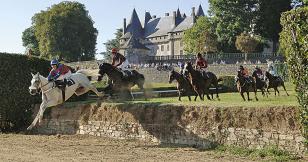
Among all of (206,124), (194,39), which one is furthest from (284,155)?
(194,39)

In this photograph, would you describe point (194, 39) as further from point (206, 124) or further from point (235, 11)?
point (206, 124)

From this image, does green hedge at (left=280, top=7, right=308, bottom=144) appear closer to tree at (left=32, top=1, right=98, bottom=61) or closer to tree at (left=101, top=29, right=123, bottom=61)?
tree at (left=32, top=1, right=98, bottom=61)

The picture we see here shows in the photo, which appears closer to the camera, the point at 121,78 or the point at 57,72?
the point at 57,72

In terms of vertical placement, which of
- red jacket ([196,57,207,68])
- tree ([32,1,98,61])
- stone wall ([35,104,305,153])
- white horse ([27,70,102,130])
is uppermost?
tree ([32,1,98,61])

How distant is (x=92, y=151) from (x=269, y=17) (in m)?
65.4

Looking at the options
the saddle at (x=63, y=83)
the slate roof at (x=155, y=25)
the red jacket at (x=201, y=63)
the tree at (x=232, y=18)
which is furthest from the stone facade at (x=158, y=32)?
the saddle at (x=63, y=83)

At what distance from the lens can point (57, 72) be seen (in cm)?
2195

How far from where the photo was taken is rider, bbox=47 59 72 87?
855 inches

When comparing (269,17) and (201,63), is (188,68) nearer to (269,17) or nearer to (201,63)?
(201,63)

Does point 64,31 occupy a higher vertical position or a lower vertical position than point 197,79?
higher

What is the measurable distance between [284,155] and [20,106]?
15505mm

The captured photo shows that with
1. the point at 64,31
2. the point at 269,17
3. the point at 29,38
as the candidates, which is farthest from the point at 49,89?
the point at 29,38

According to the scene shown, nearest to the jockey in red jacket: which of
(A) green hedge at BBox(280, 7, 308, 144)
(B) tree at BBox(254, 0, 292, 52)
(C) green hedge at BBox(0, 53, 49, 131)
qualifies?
(C) green hedge at BBox(0, 53, 49, 131)

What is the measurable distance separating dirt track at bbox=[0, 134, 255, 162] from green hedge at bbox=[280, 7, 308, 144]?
2.73m
